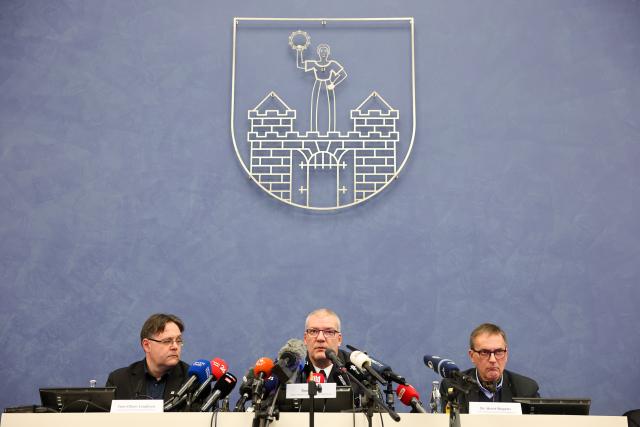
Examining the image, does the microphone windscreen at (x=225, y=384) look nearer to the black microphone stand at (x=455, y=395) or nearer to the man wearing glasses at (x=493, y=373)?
the black microphone stand at (x=455, y=395)

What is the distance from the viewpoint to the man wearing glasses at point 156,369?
4.12m

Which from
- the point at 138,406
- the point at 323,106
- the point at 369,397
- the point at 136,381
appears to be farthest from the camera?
the point at 323,106

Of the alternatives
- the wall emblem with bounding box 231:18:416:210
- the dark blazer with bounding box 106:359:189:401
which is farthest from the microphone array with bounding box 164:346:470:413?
the wall emblem with bounding box 231:18:416:210

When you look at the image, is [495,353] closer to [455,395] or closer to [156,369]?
[455,395]

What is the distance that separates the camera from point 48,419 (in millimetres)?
3033

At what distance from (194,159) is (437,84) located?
1.72 m

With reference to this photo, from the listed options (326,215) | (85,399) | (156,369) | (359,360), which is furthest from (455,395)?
(326,215)

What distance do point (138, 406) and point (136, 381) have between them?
3.55ft

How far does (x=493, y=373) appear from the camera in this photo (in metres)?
3.95

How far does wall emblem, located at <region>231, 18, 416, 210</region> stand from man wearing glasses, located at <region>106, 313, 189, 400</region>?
47.8 inches

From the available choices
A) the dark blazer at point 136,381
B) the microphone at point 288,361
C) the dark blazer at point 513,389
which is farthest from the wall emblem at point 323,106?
the microphone at point 288,361

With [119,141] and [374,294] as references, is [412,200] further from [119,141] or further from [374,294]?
[119,141]

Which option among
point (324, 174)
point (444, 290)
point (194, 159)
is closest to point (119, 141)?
point (194, 159)

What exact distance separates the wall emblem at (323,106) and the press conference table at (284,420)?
2.10m
